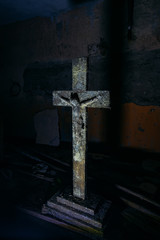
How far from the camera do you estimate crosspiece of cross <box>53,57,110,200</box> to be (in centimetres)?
180

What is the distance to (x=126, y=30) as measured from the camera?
340 centimetres

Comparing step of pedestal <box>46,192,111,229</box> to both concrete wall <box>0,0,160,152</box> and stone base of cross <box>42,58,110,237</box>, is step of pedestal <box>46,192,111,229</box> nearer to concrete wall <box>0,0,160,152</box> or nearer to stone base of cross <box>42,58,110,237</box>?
stone base of cross <box>42,58,110,237</box>

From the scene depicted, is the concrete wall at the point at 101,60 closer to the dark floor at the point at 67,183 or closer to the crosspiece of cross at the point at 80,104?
the dark floor at the point at 67,183

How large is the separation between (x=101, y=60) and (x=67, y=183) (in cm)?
287

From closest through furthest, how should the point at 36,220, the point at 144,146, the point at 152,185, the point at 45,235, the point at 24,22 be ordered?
the point at 45,235 < the point at 36,220 < the point at 152,185 < the point at 144,146 < the point at 24,22

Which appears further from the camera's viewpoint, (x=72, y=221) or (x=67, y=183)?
(x=67, y=183)

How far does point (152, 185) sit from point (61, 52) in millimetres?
3792

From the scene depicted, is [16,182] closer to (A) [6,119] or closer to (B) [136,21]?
(A) [6,119]

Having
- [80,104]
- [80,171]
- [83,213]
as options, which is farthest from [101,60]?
[83,213]

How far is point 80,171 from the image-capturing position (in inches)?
77.4

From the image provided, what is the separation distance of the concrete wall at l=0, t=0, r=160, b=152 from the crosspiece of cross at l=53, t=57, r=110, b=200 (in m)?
1.92

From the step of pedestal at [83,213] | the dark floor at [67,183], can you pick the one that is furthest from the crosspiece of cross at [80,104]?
the dark floor at [67,183]

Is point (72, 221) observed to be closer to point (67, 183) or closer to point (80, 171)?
point (80, 171)

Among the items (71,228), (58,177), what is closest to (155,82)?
(58,177)
